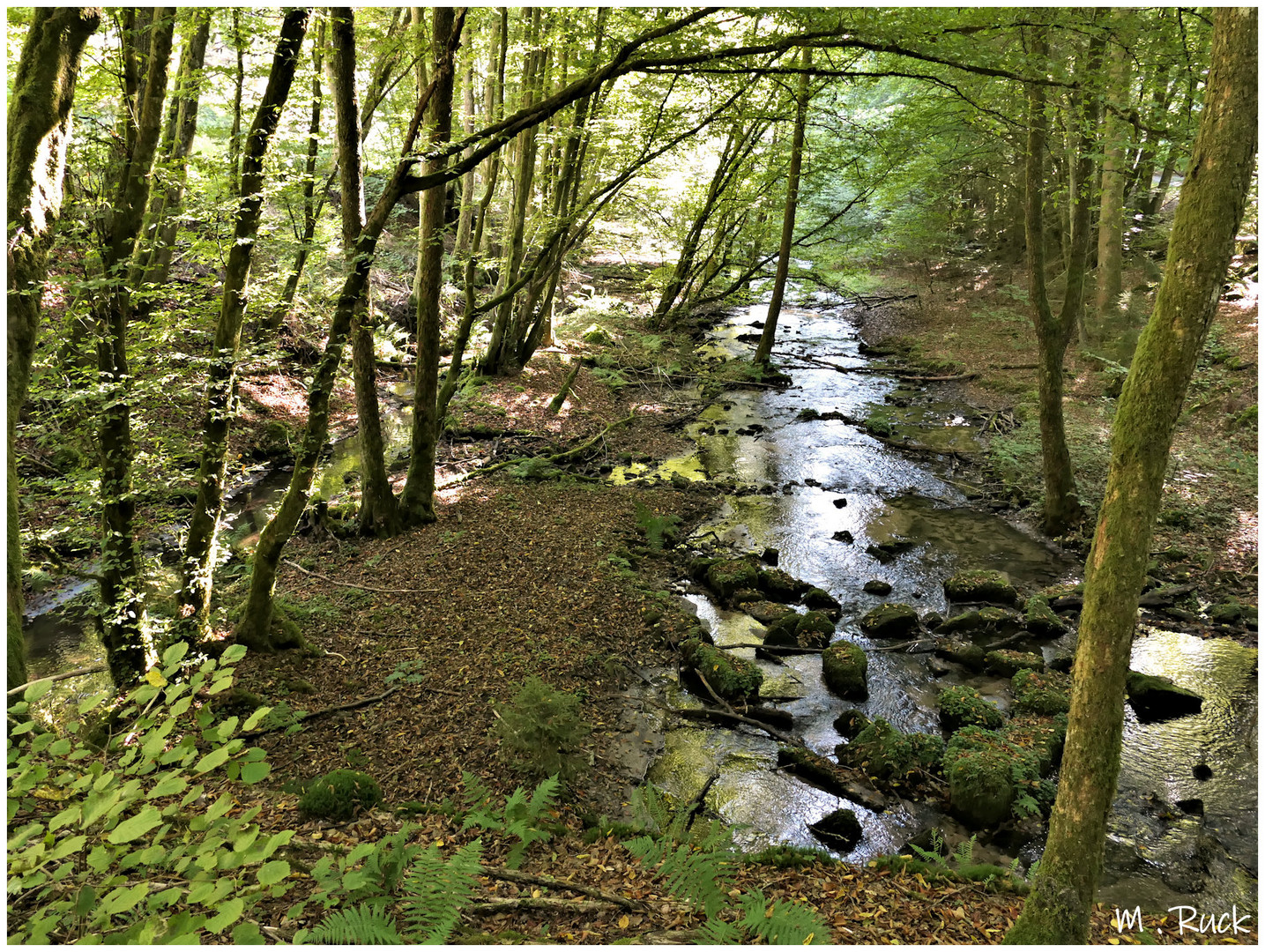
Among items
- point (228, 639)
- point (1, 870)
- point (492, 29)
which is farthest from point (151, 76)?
point (492, 29)

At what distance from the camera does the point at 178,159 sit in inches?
211

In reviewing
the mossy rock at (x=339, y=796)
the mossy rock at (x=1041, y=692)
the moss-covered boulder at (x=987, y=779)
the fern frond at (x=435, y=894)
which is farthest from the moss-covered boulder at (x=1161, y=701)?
the mossy rock at (x=339, y=796)

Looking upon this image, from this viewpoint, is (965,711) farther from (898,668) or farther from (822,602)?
(822,602)

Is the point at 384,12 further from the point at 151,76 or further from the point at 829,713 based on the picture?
the point at 829,713

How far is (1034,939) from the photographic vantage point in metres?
3.47

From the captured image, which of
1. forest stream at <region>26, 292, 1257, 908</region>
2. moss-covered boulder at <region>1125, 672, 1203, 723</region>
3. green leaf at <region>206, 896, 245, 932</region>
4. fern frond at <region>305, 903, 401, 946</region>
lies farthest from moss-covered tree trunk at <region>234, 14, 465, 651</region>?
moss-covered boulder at <region>1125, 672, 1203, 723</region>

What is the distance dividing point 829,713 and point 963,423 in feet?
34.4

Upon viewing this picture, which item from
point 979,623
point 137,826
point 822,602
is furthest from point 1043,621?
point 137,826

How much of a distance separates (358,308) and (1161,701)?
8.80 meters

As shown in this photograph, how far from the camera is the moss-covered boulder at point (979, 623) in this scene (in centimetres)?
858

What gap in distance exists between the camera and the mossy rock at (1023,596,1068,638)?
8.40 m

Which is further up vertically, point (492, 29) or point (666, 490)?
point (492, 29)

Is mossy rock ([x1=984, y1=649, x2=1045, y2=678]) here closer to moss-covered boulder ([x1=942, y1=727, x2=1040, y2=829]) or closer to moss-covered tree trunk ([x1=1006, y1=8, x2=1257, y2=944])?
moss-covered boulder ([x1=942, y1=727, x2=1040, y2=829])

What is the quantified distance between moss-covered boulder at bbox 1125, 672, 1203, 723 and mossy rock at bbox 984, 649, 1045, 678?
2.78 feet
